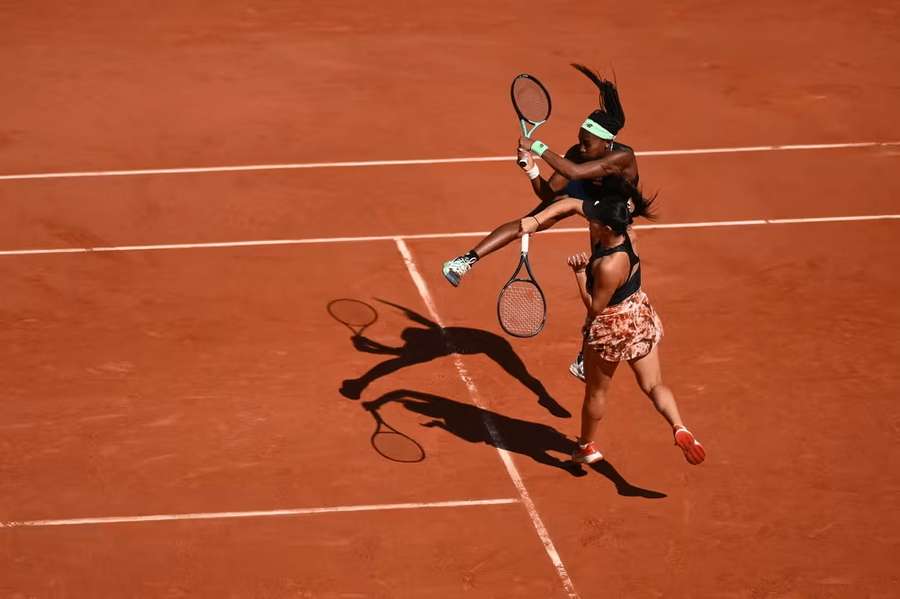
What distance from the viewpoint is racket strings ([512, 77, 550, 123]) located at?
373 inches

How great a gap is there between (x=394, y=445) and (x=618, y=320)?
1.98m

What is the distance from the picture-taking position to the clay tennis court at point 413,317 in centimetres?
859

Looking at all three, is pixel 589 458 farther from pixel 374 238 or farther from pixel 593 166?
pixel 374 238

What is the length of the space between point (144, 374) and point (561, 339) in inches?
132

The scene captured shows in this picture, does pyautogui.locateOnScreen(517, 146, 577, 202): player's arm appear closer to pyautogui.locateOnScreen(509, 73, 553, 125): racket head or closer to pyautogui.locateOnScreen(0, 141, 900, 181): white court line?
pyautogui.locateOnScreen(509, 73, 553, 125): racket head

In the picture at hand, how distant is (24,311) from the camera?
37.5ft

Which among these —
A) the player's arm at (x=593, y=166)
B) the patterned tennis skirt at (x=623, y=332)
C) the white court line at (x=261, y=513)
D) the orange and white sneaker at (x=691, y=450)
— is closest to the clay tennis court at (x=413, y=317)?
the white court line at (x=261, y=513)

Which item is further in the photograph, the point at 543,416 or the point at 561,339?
the point at 561,339

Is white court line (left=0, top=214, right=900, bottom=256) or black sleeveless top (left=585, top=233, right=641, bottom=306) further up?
black sleeveless top (left=585, top=233, right=641, bottom=306)

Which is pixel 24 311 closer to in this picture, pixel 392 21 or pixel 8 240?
pixel 8 240

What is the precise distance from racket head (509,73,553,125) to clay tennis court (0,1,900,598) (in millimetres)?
2169

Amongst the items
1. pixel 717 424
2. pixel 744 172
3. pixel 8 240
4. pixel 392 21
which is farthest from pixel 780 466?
pixel 392 21

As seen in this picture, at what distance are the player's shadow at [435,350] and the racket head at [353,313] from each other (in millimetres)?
203

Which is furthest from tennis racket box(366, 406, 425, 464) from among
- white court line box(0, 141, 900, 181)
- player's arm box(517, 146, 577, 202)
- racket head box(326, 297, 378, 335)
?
white court line box(0, 141, 900, 181)
